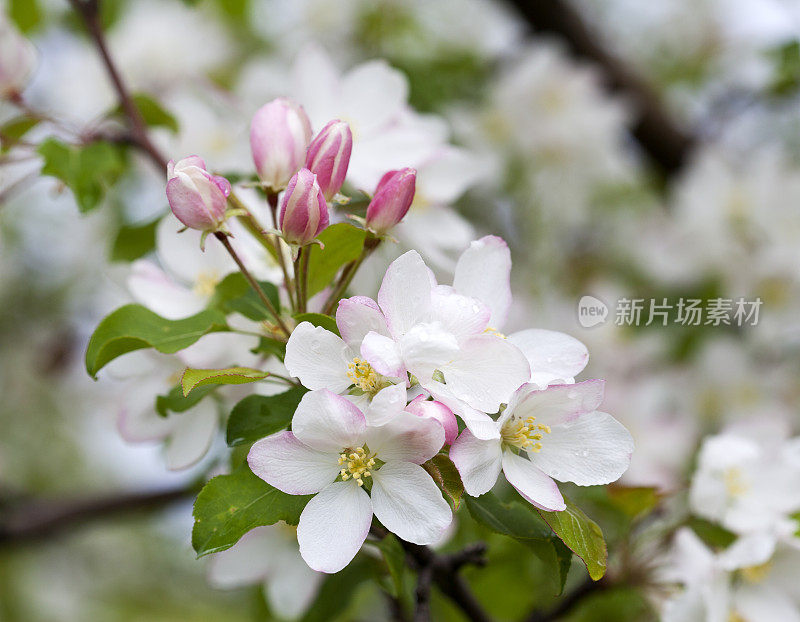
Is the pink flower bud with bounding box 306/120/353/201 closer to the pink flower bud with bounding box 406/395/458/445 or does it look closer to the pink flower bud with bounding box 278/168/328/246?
the pink flower bud with bounding box 278/168/328/246

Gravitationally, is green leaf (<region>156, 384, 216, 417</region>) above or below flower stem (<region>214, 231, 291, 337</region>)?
below

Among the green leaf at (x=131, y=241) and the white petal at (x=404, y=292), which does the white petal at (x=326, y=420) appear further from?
the green leaf at (x=131, y=241)

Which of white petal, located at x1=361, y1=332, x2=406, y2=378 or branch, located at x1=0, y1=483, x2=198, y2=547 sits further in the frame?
branch, located at x1=0, y1=483, x2=198, y2=547

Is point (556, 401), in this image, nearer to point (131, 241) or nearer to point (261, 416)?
point (261, 416)

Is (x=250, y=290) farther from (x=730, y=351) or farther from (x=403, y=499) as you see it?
(x=730, y=351)

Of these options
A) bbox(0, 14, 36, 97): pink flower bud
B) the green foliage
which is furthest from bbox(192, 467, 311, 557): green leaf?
bbox(0, 14, 36, 97): pink flower bud

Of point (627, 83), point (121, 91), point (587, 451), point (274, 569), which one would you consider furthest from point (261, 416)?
point (627, 83)

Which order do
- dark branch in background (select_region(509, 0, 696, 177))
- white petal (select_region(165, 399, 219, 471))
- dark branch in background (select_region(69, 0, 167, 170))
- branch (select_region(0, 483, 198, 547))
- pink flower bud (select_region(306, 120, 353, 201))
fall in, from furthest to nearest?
dark branch in background (select_region(509, 0, 696, 177)) → branch (select_region(0, 483, 198, 547)) → dark branch in background (select_region(69, 0, 167, 170)) → white petal (select_region(165, 399, 219, 471)) → pink flower bud (select_region(306, 120, 353, 201))
